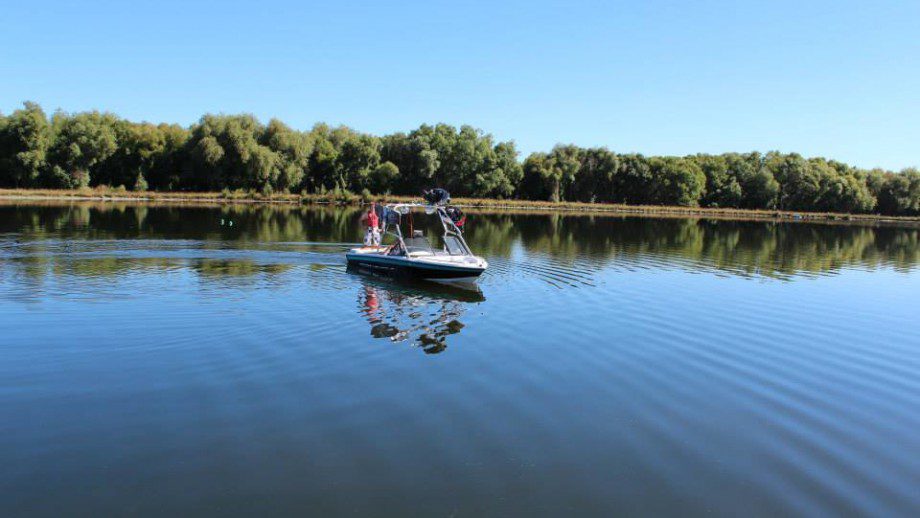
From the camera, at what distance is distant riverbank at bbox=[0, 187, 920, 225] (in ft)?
289

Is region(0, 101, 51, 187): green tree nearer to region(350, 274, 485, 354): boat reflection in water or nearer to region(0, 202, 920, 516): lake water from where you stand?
region(0, 202, 920, 516): lake water

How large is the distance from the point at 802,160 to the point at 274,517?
164 m

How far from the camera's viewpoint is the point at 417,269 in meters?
23.5

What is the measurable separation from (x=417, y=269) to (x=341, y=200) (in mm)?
85818

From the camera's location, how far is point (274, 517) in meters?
6.87

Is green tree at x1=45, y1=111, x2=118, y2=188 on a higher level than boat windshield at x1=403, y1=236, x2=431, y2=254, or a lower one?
higher

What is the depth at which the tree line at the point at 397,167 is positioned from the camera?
309ft

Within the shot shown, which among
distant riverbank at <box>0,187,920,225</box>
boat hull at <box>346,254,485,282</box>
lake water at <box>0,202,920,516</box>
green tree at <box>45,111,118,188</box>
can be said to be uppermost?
green tree at <box>45,111,118,188</box>

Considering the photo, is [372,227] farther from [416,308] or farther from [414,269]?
[416,308]

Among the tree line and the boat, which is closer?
the boat

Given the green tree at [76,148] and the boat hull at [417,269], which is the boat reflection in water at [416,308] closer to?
the boat hull at [417,269]

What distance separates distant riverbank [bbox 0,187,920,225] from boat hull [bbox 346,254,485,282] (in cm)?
7685

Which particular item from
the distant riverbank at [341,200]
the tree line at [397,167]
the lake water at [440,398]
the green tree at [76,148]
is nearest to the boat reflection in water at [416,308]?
the lake water at [440,398]

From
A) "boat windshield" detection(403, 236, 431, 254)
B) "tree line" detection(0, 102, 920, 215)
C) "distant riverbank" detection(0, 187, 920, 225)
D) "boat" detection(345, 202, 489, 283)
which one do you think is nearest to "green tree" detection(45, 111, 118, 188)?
"tree line" detection(0, 102, 920, 215)
